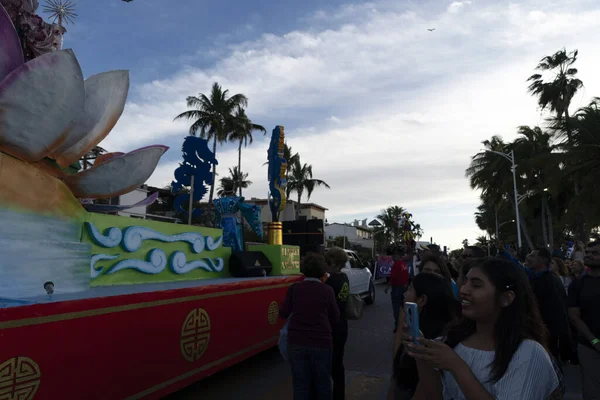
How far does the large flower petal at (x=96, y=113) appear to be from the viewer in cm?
453

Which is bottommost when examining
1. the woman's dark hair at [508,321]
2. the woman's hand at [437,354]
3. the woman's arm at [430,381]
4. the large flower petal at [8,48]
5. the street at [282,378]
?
→ the street at [282,378]

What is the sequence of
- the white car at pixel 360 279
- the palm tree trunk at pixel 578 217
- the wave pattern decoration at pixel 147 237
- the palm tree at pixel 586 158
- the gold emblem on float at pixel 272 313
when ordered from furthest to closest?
the palm tree trunk at pixel 578 217
the palm tree at pixel 586 158
the white car at pixel 360 279
the gold emblem on float at pixel 272 313
the wave pattern decoration at pixel 147 237

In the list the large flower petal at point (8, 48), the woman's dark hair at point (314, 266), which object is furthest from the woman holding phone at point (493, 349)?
the large flower petal at point (8, 48)

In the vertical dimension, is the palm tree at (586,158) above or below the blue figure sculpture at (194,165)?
above

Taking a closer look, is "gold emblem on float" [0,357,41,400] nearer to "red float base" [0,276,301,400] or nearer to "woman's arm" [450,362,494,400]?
"red float base" [0,276,301,400]

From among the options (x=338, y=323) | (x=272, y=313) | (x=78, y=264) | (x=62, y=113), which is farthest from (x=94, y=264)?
(x=272, y=313)

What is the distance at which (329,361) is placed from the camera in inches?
155

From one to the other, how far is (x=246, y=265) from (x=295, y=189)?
36527 mm

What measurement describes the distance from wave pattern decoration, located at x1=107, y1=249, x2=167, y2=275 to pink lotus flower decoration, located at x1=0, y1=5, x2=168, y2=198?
833mm

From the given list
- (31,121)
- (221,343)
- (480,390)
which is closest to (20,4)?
(31,121)

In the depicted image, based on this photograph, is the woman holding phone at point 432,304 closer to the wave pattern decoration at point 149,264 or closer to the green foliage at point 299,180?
the wave pattern decoration at point 149,264

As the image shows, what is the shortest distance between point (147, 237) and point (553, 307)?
4.73m

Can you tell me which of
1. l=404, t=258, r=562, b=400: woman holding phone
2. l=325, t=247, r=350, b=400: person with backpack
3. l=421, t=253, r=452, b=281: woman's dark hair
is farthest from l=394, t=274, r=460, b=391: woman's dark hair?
l=325, t=247, r=350, b=400: person with backpack

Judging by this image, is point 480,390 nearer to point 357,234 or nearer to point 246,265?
point 246,265
